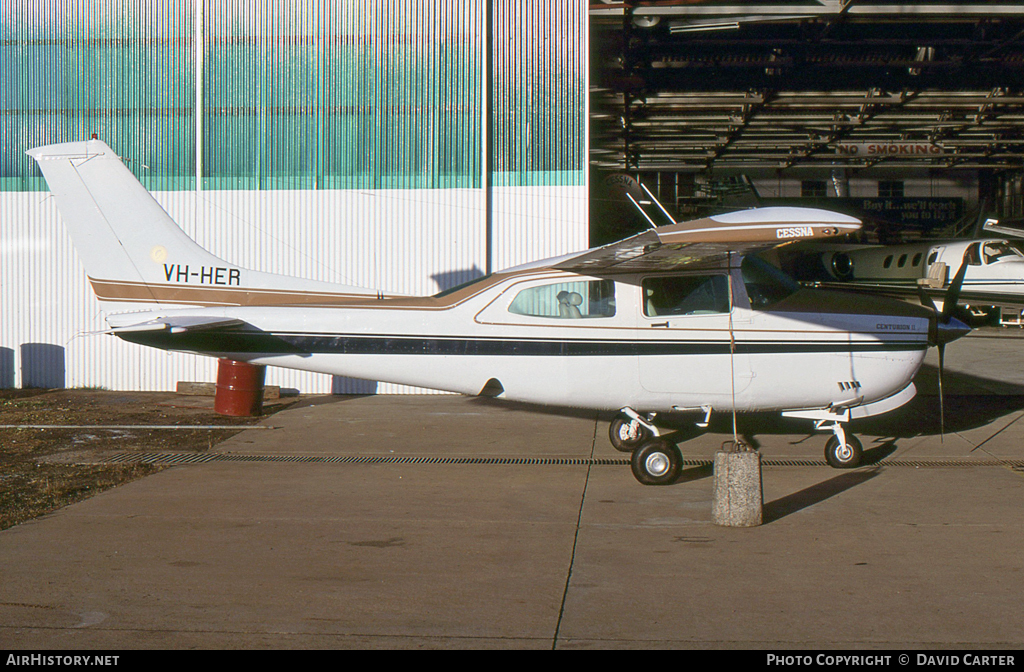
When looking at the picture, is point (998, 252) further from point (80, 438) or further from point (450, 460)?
point (80, 438)

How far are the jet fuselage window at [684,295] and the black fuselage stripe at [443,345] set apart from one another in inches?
12.6

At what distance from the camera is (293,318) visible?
25.8ft

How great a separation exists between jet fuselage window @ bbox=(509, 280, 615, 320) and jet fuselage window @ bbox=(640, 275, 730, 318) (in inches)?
14.4

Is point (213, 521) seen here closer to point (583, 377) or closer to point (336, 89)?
point (583, 377)

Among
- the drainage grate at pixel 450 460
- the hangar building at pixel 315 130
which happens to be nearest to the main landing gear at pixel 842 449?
the drainage grate at pixel 450 460

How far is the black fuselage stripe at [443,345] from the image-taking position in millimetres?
7828

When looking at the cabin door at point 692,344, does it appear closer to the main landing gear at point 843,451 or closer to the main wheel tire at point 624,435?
the main wheel tire at point 624,435

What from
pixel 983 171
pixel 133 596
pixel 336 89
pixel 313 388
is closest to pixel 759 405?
pixel 133 596

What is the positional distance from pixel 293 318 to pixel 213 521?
232 cm

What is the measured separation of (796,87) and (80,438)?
50.1ft

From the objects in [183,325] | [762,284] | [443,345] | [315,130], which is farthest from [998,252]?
[183,325]

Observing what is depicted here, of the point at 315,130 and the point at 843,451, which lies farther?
the point at 315,130

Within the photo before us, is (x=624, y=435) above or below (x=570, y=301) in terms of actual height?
below

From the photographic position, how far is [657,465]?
7.25 meters
